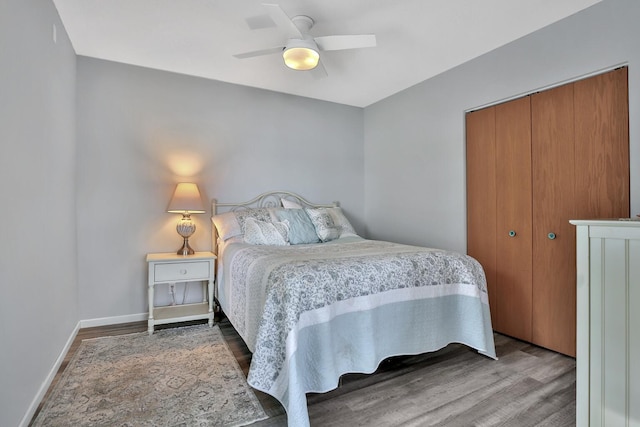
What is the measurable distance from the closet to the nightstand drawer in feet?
8.52

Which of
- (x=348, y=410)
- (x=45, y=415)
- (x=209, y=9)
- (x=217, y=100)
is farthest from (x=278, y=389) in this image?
(x=217, y=100)

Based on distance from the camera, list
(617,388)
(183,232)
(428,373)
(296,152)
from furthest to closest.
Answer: (296,152) < (183,232) < (428,373) < (617,388)

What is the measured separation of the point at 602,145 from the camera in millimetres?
2156

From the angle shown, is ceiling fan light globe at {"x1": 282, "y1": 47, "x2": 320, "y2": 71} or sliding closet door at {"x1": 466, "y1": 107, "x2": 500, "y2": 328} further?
sliding closet door at {"x1": 466, "y1": 107, "x2": 500, "y2": 328}

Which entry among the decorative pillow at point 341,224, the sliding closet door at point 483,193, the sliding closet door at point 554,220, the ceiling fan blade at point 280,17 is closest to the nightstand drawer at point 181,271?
the decorative pillow at point 341,224

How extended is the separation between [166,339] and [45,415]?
3.45 ft

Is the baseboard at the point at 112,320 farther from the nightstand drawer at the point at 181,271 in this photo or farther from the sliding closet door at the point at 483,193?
the sliding closet door at the point at 483,193

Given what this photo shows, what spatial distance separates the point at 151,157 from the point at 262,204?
126 cm

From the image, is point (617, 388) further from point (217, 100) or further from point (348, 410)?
point (217, 100)

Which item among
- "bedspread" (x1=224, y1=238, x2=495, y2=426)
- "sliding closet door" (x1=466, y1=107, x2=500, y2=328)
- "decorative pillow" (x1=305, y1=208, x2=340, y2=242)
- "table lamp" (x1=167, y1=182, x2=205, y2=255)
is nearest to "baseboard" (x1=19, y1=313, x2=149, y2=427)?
"table lamp" (x1=167, y1=182, x2=205, y2=255)

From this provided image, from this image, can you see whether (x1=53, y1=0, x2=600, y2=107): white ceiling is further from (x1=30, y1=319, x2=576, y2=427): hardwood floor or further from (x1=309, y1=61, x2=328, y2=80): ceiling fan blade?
(x1=30, y1=319, x2=576, y2=427): hardwood floor

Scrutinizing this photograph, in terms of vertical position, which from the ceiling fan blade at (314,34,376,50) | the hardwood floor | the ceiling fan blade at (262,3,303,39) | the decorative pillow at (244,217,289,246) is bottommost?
the hardwood floor

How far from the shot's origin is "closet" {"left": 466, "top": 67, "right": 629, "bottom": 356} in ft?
7.02

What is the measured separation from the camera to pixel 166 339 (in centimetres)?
268
